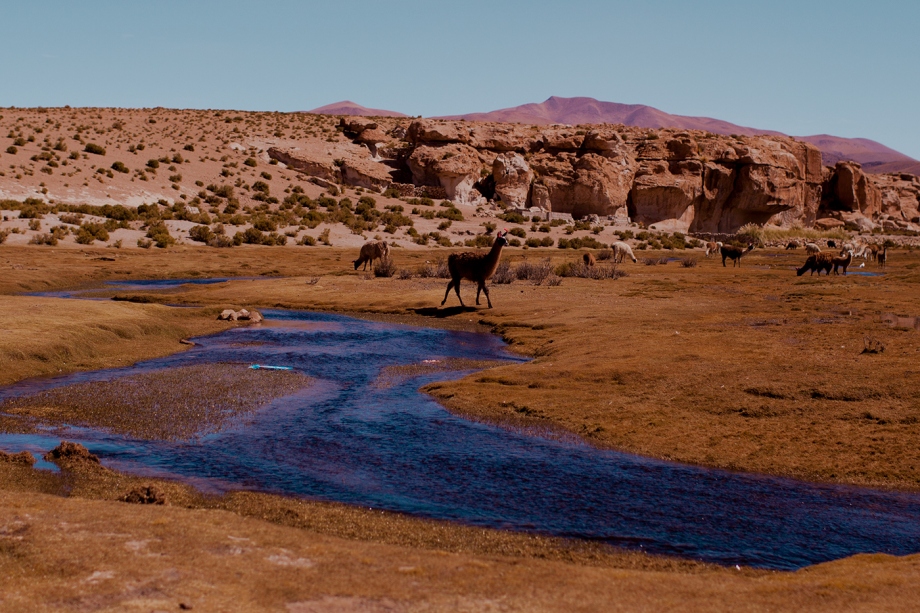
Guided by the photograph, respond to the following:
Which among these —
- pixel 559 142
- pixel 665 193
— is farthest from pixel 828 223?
pixel 559 142

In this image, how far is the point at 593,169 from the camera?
6016 cm

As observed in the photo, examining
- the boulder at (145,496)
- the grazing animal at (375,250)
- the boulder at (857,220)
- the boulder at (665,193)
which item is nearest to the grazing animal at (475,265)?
the grazing animal at (375,250)

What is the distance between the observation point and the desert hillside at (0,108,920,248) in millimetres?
44750

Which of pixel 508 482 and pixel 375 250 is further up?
pixel 375 250

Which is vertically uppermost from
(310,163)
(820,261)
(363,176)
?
(310,163)

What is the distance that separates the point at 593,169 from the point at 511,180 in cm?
614

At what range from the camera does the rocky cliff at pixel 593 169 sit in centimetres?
6053

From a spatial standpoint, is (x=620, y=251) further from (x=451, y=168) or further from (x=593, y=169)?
(x=451, y=168)

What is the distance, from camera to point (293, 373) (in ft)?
45.9

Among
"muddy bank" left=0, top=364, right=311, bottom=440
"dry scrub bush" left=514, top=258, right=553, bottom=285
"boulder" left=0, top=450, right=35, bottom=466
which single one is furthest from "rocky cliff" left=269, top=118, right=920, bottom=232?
"boulder" left=0, top=450, right=35, bottom=466

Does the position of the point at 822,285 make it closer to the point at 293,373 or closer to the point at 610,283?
the point at 610,283

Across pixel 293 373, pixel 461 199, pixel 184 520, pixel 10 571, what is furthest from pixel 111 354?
pixel 461 199

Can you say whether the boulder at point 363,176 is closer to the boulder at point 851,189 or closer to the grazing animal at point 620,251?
the grazing animal at point 620,251

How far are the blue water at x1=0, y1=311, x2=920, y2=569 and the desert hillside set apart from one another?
30.9 m
